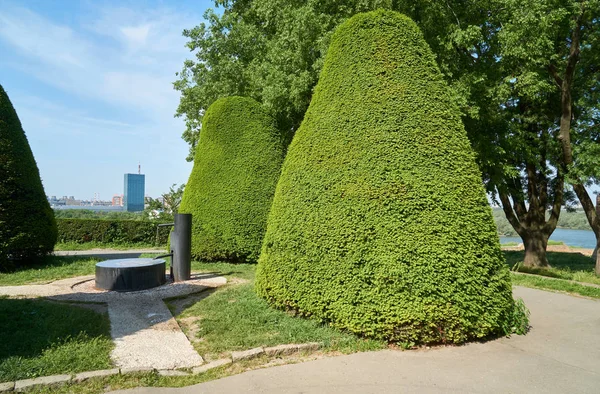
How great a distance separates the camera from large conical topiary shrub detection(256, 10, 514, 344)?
4.85 m

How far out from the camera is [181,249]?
29.6 feet

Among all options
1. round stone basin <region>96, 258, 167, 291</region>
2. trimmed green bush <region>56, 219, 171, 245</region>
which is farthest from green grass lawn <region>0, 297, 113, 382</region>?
trimmed green bush <region>56, 219, 171, 245</region>

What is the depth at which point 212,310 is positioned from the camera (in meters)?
6.45

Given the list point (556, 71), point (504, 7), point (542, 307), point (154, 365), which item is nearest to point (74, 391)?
point (154, 365)

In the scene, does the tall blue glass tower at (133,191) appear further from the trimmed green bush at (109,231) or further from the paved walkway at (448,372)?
the paved walkway at (448,372)

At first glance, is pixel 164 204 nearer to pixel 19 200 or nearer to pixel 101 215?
pixel 101 215

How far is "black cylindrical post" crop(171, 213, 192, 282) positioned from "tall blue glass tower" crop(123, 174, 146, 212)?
7581 centimetres

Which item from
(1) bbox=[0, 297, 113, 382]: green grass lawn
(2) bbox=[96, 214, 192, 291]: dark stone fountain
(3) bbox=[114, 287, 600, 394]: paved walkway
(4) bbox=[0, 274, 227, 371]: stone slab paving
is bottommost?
(3) bbox=[114, 287, 600, 394]: paved walkway

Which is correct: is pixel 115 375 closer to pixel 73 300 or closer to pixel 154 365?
pixel 154 365

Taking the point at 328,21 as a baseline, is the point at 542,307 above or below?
below

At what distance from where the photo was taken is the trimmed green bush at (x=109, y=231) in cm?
1920

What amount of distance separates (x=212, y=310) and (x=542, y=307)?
633 centimetres

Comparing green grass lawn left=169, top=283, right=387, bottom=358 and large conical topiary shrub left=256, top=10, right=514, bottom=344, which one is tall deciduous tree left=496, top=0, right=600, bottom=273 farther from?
green grass lawn left=169, top=283, right=387, bottom=358

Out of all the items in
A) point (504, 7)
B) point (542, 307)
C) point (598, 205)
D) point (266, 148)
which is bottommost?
point (542, 307)
